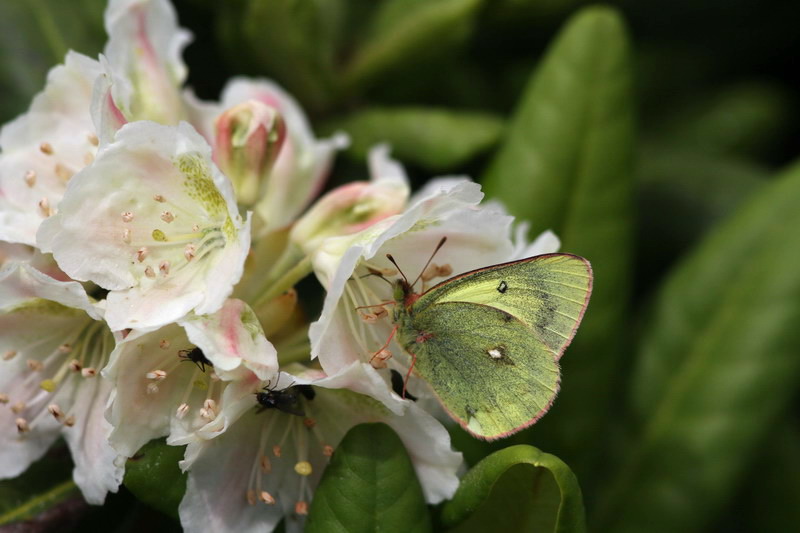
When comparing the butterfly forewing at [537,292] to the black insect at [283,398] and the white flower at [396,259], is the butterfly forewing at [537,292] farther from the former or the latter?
the black insect at [283,398]

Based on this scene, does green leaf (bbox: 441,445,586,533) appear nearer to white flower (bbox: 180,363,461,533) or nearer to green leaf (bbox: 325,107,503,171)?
white flower (bbox: 180,363,461,533)

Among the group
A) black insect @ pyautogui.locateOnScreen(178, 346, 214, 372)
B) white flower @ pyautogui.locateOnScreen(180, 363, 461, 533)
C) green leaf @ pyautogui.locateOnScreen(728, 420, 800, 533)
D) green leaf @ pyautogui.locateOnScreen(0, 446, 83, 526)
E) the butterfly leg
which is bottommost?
green leaf @ pyautogui.locateOnScreen(728, 420, 800, 533)

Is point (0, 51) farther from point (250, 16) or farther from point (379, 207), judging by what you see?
point (379, 207)

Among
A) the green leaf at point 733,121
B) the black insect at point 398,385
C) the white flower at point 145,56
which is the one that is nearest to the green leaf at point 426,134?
the white flower at point 145,56

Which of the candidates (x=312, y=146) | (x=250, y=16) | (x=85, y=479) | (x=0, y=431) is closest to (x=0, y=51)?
(x=250, y=16)

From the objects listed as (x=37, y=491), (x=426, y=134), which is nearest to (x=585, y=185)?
(x=426, y=134)

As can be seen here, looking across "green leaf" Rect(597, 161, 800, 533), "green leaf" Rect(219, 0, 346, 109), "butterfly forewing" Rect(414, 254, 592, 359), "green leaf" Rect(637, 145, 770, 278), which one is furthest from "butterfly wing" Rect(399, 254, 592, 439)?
"green leaf" Rect(637, 145, 770, 278)
